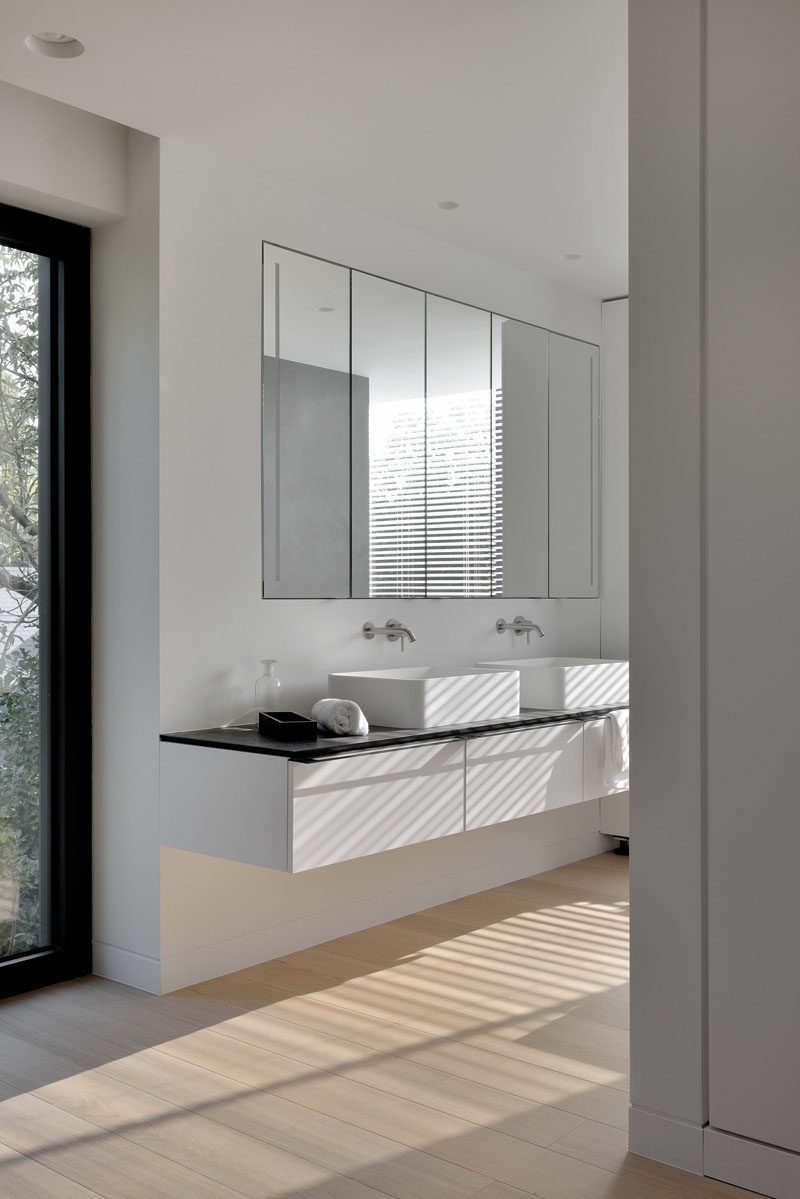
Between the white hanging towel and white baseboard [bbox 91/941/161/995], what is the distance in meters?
1.96

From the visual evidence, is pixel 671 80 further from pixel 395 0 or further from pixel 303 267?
pixel 303 267

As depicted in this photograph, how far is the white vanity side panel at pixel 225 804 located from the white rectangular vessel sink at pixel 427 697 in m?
0.66

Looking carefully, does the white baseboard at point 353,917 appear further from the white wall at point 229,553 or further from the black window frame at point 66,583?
the black window frame at point 66,583

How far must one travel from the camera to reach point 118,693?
362 centimetres

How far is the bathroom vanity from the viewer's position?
3193 mm

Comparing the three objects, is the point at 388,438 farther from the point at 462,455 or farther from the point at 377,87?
the point at 377,87

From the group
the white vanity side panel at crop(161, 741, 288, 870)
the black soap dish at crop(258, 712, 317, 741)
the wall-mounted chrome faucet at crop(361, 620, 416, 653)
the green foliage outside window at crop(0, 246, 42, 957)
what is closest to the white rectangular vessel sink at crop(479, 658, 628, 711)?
the wall-mounted chrome faucet at crop(361, 620, 416, 653)

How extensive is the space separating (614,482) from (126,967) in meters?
3.23

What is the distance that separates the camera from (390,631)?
4.27 m

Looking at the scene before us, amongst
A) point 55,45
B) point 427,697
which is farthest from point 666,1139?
point 55,45

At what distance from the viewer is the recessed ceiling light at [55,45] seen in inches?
110

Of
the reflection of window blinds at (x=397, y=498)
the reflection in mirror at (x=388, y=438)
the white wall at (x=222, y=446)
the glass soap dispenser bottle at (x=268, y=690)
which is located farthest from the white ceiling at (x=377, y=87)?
the glass soap dispenser bottle at (x=268, y=690)

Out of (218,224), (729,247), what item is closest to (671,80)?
(729,247)

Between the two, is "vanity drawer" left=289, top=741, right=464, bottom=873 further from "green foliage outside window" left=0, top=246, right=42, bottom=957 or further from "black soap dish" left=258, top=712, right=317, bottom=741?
"green foliage outside window" left=0, top=246, right=42, bottom=957
